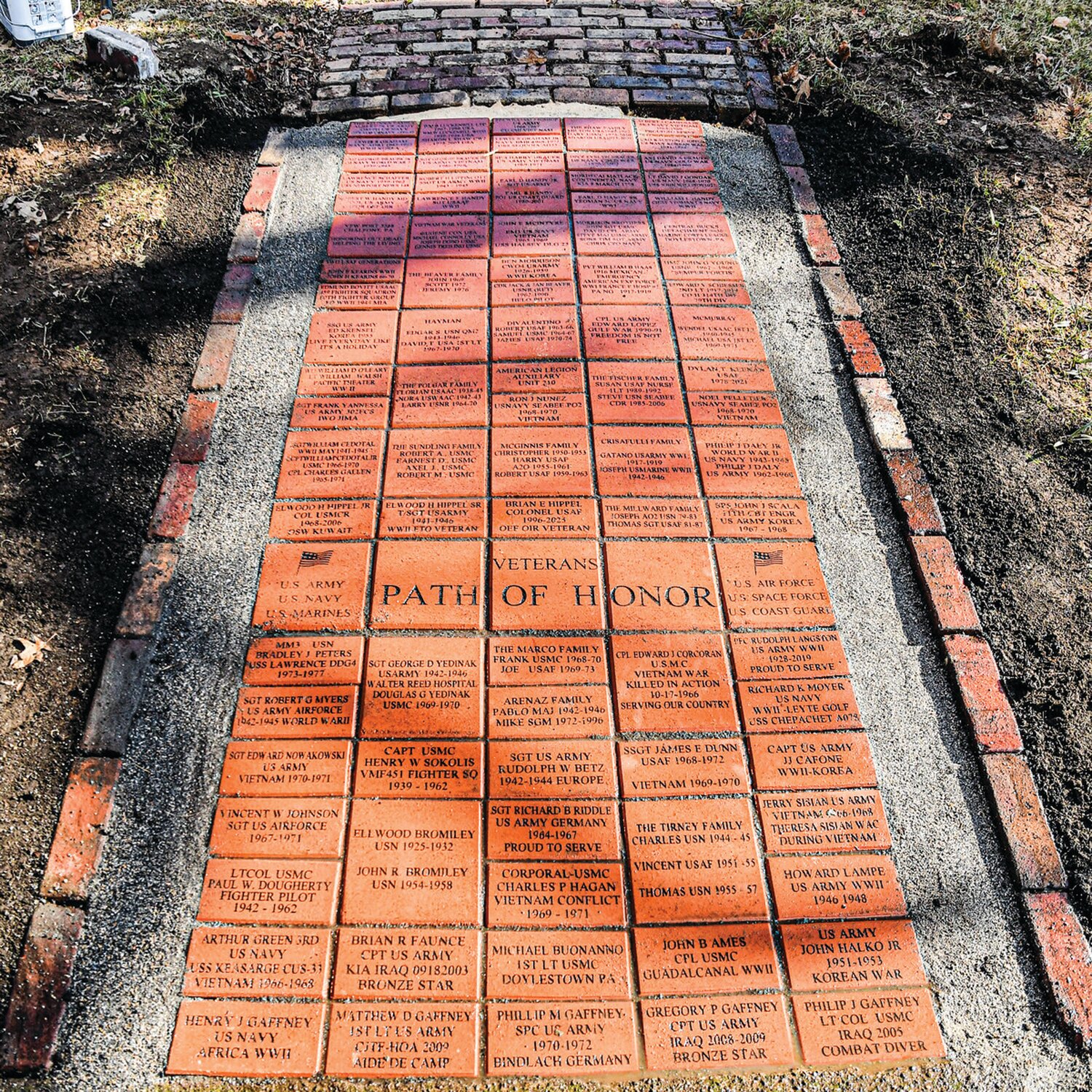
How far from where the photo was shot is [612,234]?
420 centimetres

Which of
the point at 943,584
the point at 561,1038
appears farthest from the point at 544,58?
the point at 561,1038

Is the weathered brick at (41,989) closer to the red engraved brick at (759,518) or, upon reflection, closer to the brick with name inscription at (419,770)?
the brick with name inscription at (419,770)

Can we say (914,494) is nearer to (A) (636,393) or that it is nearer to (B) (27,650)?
(A) (636,393)

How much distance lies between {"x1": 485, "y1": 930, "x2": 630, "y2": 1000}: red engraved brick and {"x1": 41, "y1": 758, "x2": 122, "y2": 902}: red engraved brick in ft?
3.76

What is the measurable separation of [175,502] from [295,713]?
1002 millimetres

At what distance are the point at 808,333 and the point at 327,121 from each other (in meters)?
2.92

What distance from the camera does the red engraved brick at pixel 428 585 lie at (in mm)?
2910

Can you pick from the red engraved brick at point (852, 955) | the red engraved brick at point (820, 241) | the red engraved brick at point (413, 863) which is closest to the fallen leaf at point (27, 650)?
the red engraved brick at point (413, 863)

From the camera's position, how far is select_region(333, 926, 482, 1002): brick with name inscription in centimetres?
228

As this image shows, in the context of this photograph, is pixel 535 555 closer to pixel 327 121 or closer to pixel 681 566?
pixel 681 566

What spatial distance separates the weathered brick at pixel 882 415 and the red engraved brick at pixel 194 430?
260cm

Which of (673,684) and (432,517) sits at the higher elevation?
(432,517)

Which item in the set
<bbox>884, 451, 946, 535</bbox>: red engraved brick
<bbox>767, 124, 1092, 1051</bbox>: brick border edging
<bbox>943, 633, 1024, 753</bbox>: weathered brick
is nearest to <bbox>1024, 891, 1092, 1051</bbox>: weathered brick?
<bbox>767, 124, 1092, 1051</bbox>: brick border edging

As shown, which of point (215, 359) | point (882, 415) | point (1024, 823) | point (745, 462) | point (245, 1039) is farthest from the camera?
point (215, 359)
